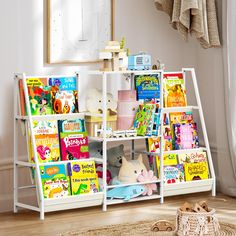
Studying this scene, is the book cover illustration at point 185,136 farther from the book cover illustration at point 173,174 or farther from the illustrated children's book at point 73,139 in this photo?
the illustrated children's book at point 73,139

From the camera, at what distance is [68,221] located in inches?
149

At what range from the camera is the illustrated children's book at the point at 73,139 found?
4.03 meters

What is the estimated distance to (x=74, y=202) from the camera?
393 cm

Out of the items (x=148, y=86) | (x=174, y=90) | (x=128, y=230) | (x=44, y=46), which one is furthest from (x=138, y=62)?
(x=128, y=230)

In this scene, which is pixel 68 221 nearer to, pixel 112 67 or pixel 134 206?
pixel 134 206

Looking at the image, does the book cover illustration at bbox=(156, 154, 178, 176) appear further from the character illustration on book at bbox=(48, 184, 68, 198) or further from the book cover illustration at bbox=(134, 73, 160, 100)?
the character illustration on book at bbox=(48, 184, 68, 198)

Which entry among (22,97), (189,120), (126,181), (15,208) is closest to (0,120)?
(22,97)

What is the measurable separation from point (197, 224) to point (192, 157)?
132cm

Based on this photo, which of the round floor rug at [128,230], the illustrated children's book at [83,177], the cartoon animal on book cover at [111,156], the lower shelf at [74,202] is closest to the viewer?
the round floor rug at [128,230]

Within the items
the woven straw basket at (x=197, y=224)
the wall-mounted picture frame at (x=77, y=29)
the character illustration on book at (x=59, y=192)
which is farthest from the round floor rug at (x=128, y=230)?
the wall-mounted picture frame at (x=77, y=29)

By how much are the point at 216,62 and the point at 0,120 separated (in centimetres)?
142

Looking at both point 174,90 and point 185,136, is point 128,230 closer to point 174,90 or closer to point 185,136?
point 185,136

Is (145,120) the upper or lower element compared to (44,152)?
upper

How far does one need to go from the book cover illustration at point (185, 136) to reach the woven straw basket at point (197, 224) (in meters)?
1.30
